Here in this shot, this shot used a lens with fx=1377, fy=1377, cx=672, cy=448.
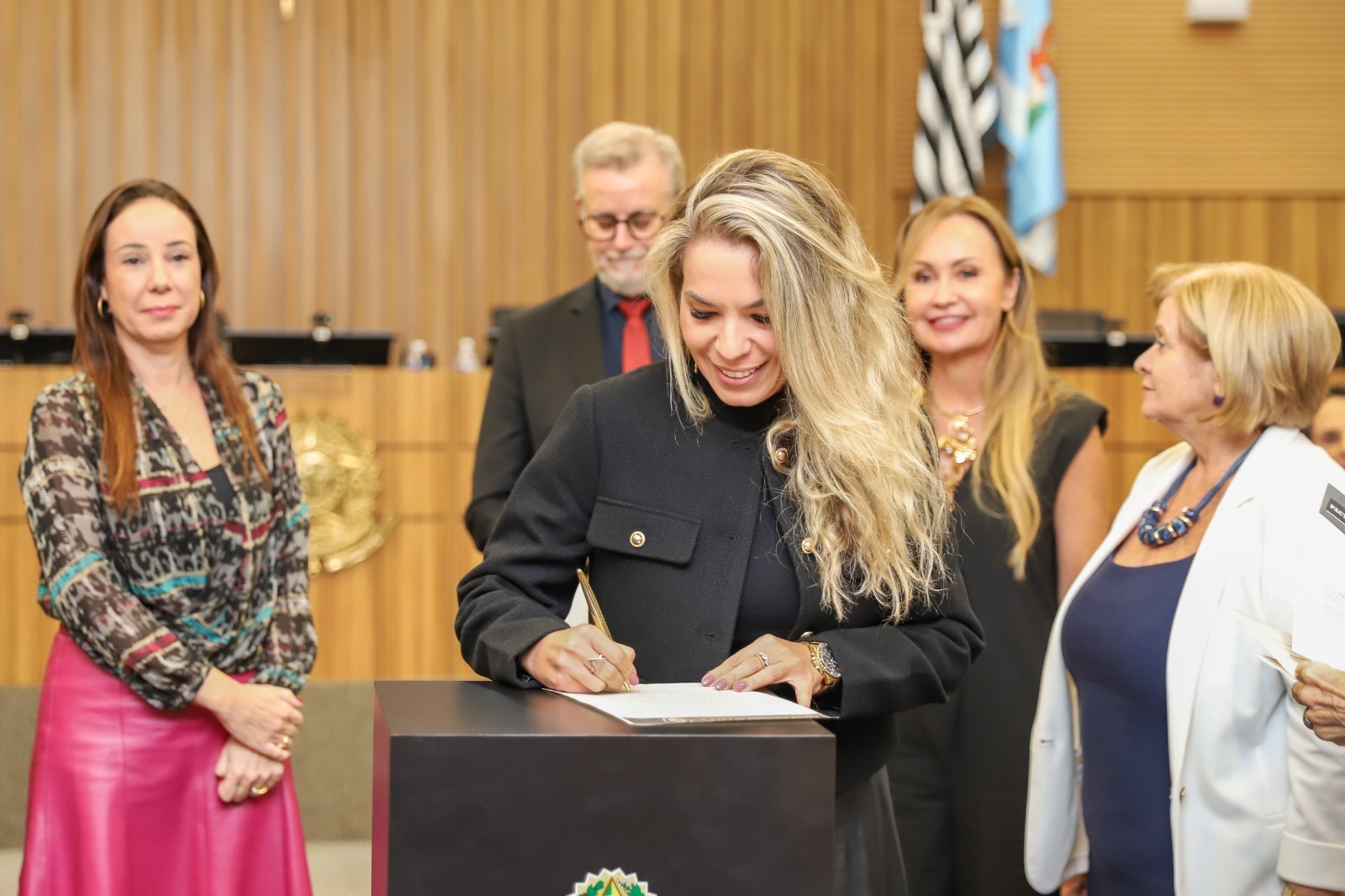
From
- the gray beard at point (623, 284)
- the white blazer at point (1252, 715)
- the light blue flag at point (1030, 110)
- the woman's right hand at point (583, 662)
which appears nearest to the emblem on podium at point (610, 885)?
the woman's right hand at point (583, 662)

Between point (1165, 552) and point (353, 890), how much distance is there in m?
2.97

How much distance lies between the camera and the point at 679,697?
4.63 feet

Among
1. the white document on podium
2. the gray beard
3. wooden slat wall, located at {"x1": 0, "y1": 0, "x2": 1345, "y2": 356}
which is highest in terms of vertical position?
wooden slat wall, located at {"x1": 0, "y1": 0, "x2": 1345, "y2": 356}

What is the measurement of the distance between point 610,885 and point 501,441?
5.65ft

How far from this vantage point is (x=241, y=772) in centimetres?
246

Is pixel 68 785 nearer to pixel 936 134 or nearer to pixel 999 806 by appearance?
pixel 999 806

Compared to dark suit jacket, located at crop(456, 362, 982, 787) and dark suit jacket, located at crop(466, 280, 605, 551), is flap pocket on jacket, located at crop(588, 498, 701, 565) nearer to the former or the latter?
dark suit jacket, located at crop(456, 362, 982, 787)


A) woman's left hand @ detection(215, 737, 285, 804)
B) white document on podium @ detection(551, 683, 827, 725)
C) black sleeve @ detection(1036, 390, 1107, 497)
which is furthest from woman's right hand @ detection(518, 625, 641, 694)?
black sleeve @ detection(1036, 390, 1107, 497)

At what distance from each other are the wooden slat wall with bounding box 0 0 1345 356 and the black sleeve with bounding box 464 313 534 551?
428 cm

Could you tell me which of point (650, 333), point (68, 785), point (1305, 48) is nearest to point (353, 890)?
point (68, 785)

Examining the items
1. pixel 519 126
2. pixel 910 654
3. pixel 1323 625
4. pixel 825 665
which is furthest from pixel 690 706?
pixel 519 126

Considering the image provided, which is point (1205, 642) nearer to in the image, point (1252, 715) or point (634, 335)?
point (1252, 715)

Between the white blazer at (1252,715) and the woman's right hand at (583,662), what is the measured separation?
41.0 inches

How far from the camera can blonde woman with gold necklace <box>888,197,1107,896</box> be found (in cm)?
253
